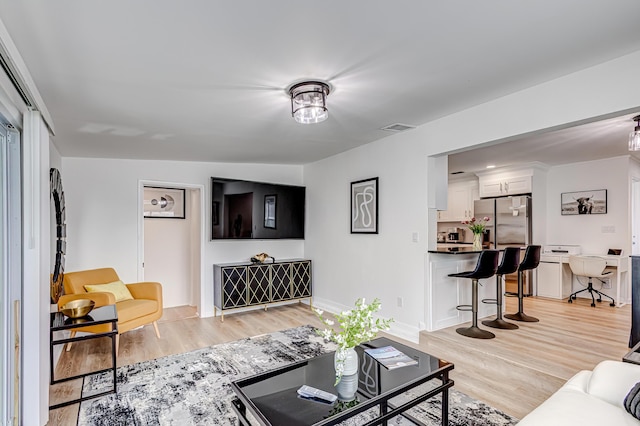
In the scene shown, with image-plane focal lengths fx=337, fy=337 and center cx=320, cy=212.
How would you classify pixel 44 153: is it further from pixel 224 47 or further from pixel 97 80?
pixel 224 47

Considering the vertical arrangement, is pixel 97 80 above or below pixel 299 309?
above

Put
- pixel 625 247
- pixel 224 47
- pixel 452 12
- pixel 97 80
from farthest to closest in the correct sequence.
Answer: pixel 625 247 → pixel 97 80 → pixel 224 47 → pixel 452 12

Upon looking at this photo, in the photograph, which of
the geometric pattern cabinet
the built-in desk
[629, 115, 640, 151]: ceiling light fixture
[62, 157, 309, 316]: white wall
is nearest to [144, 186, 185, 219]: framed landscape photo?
[62, 157, 309, 316]: white wall

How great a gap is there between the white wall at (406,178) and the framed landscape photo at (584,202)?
12.3ft

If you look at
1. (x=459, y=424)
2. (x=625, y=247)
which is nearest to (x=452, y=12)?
(x=459, y=424)

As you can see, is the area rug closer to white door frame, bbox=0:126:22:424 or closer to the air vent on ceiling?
white door frame, bbox=0:126:22:424

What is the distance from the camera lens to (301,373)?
7.03ft

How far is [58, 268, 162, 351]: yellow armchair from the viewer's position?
3.50 meters

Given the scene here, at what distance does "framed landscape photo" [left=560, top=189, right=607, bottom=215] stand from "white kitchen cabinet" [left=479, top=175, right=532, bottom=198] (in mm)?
701

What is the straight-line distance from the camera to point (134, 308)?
12.2ft

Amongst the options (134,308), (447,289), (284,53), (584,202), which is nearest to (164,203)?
(134,308)

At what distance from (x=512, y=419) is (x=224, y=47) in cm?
307

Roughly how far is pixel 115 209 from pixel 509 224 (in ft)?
21.2

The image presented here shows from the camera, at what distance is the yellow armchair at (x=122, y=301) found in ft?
11.5
